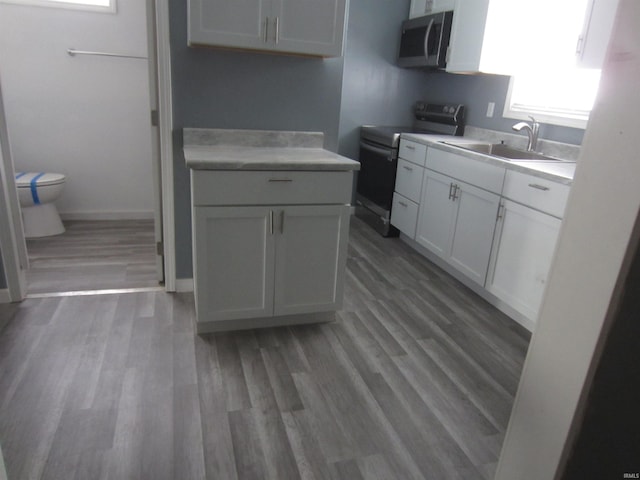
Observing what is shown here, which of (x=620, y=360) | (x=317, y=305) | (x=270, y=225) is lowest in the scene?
(x=317, y=305)

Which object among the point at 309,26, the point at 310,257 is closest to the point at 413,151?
the point at 309,26

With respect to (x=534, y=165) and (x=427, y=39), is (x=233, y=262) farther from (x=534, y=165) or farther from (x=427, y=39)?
(x=427, y=39)

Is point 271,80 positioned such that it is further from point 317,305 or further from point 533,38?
point 533,38

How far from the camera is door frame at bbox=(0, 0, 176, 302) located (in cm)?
223

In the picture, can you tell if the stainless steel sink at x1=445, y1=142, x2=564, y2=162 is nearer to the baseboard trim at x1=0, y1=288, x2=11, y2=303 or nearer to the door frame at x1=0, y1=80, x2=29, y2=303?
the door frame at x1=0, y1=80, x2=29, y2=303

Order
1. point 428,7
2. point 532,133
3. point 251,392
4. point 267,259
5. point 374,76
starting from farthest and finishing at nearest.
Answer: point 374,76 < point 428,7 < point 532,133 < point 267,259 < point 251,392

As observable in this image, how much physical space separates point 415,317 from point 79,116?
10.0ft

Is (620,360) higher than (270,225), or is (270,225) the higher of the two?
(620,360)

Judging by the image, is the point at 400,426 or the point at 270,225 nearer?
the point at 400,426

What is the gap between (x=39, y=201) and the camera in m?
3.31

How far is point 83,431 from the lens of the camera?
1.55 m

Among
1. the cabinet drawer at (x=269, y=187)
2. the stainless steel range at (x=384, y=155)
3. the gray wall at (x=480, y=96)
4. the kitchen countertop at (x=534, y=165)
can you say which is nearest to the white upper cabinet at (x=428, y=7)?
the gray wall at (x=480, y=96)

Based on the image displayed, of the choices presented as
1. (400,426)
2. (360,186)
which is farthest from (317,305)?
(360,186)

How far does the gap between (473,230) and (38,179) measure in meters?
3.09
